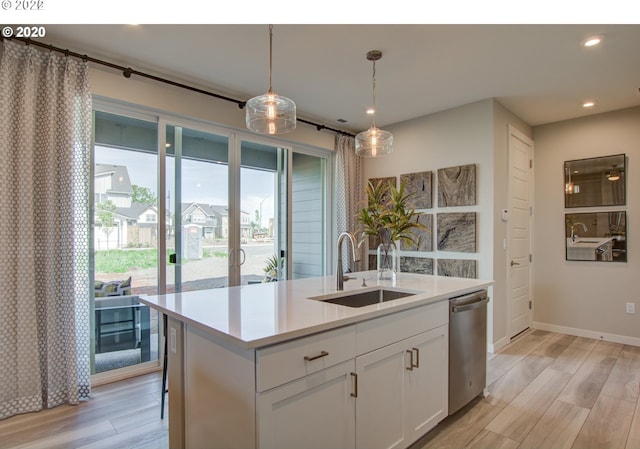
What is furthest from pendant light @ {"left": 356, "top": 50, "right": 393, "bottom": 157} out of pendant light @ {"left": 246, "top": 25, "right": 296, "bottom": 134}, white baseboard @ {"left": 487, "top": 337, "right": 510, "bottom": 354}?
white baseboard @ {"left": 487, "top": 337, "right": 510, "bottom": 354}

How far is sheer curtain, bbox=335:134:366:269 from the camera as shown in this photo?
4816 millimetres

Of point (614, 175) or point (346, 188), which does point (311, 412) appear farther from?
point (614, 175)

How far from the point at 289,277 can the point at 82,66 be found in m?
2.88

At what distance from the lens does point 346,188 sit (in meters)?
4.88

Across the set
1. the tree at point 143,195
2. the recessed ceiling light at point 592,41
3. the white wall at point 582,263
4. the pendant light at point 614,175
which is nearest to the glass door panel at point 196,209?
the tree at point 143,195

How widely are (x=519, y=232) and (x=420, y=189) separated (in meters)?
1.32

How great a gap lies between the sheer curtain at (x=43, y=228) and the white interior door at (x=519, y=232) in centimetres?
426

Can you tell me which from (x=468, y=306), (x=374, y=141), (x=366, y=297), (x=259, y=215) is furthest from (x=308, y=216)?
(x=468, y=306)

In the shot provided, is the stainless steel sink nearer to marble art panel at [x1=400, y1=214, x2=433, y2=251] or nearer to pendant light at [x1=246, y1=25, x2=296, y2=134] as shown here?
pendant light at [x1=246, y1=25, x2=296, y2=134]

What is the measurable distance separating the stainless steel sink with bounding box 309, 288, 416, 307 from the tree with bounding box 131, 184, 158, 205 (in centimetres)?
208

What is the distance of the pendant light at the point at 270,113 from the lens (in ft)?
7.23

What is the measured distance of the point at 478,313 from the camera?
8.29 ft

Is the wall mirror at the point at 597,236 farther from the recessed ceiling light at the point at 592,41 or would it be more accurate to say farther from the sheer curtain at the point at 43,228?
the sheer curtain at the point at 43,228

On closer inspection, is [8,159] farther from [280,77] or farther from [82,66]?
[280,77]
